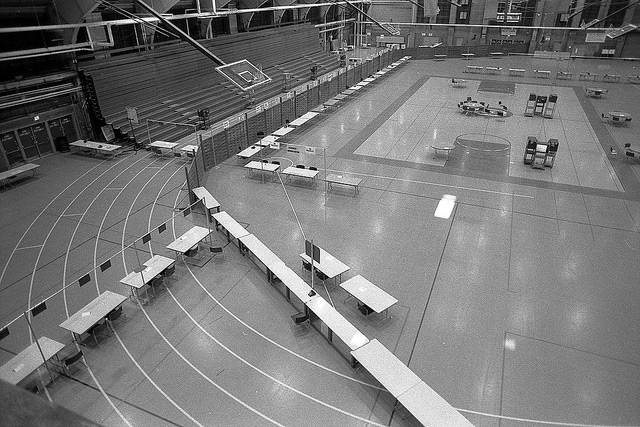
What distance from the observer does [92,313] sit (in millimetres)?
10688

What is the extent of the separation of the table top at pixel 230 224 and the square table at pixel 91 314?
4.00 m

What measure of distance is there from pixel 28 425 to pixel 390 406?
28.9 feet

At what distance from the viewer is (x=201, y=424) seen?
28.5 feet

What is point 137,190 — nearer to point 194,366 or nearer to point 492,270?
point 194,366

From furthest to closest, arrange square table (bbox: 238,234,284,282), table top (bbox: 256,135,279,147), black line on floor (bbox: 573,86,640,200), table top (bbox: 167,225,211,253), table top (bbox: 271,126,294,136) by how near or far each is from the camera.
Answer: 1. table top (bbox: 271,126,294,136)
2. table top (bbox: 256,135,279,147)
3. black line on floor (bbox: 573,86,640,200)
4. table top (bbox: 167,225,211,253)
5. square table (bbox: 238,234,284,282)

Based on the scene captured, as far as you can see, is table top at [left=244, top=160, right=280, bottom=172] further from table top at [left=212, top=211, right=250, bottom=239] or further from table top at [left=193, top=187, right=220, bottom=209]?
table top at [left=212, top=211, right=250, bottom=239]

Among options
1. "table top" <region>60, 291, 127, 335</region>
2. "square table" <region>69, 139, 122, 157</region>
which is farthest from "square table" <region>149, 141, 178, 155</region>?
"table top" <region>60, 291, 127, 335</region>

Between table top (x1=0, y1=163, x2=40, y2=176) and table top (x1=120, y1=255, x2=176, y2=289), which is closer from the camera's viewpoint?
table top (x1=120, y1=255, x2=176, y2=289)

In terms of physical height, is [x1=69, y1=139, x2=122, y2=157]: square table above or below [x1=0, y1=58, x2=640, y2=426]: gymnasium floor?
above

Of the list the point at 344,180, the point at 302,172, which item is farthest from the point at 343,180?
the point at 302,172

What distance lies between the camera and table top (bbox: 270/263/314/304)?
1127 centimetres

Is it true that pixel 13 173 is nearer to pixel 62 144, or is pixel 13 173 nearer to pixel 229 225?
pixel 62 144

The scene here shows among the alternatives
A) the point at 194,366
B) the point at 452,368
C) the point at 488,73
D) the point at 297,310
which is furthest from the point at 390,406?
the point at 488,73

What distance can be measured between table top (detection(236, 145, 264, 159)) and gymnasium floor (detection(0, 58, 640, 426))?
93 cm
